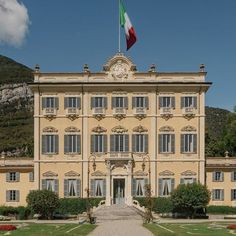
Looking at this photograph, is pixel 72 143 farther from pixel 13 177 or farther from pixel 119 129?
pixel 13 177

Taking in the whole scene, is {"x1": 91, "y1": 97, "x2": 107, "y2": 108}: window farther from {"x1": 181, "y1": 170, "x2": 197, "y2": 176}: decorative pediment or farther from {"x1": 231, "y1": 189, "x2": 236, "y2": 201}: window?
{"x1": 231, "y1": 189, "x2": 236, "y2": 201}: window

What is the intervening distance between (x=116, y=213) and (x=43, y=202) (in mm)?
6577

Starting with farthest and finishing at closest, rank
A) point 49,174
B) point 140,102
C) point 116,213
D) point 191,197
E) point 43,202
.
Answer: point 140,102 → point 49,174 → point 191,197 → point 43,202 → point 116,213

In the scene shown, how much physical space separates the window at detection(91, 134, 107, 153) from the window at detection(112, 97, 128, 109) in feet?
11.2

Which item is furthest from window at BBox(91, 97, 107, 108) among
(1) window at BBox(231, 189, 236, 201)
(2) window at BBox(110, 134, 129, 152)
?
(1) window at BBox(231, 189, 236, 201)

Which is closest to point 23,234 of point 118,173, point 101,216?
point 101,216

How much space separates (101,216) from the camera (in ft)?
163

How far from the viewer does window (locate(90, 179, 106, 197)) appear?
192 feet

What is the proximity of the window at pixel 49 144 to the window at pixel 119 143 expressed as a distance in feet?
18.9

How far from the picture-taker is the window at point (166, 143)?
58938 millimetres

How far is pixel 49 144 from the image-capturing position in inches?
2324

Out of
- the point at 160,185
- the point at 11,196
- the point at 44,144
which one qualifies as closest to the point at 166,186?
the point at 160,185

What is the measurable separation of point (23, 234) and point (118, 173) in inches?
1056

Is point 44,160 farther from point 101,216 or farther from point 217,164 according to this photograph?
point 217,164
